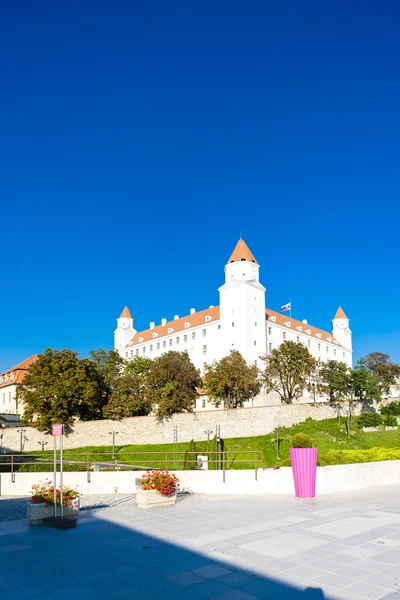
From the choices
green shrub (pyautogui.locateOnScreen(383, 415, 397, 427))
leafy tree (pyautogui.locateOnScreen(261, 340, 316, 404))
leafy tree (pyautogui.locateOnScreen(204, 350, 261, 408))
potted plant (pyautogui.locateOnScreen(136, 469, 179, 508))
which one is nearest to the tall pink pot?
potted plant (pyautogui.locateOnScreen(136, 469, 179, 508))

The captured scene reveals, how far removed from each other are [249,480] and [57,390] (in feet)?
136

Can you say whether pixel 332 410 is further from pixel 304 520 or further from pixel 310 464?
pixel 304 520

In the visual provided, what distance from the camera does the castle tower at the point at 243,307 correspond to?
7088 cm

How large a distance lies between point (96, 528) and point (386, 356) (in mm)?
72547

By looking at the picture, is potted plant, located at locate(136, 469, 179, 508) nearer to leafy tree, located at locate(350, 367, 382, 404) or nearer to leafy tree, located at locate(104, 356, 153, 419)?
leafy tree, located at locate(350, 367, 382, 404)

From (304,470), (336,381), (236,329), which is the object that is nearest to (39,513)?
(304,470)

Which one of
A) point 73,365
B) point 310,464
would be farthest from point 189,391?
point 310,464

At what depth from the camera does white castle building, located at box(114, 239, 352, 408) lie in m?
71.6

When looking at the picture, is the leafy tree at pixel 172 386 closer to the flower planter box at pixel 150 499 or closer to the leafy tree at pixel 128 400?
the leafy tree at pixel 128 400

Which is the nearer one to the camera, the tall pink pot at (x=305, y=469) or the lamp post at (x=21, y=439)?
the tall pink pot at (x=305, y=469)

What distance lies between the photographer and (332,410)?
46.5 metres

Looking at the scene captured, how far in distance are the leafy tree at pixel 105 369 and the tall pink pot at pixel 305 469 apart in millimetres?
46925

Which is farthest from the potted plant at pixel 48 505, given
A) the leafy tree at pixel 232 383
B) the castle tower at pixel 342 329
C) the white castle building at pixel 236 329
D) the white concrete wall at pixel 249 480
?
the castle tower at pixel 342 329

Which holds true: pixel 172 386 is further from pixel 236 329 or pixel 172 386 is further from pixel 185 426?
pixel 236 329
